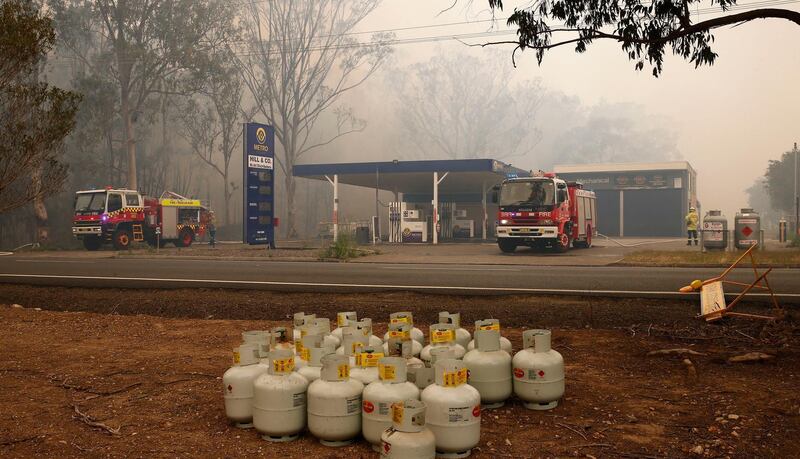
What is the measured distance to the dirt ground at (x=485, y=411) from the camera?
4.47 meters

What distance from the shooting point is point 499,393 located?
5129 mm

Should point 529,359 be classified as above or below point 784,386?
above

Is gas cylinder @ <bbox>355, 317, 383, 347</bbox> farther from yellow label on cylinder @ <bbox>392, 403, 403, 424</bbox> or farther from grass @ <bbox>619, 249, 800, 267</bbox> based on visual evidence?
grass @ <bbox>619, 249, 800, 267</bbox>

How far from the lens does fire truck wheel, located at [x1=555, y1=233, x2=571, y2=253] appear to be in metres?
24.1

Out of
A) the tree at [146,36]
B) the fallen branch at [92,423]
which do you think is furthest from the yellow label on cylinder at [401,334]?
the tree at [146,36]

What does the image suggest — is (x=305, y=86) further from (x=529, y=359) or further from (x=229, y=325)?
(x=529, y=359)

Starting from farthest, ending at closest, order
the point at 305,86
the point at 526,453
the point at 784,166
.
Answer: the point at 784,166
the point at 305,86
the point at 526,453

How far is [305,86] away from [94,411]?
2005 inches

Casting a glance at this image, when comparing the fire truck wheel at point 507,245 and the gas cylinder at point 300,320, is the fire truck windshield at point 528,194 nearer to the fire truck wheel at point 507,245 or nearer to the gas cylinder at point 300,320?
the fire truck wheel at point 507,245

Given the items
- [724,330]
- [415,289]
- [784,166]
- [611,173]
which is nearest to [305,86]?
[611,173]

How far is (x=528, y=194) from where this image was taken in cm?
2411

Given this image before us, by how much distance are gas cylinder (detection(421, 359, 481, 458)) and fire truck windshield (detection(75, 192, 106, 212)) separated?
30.1m

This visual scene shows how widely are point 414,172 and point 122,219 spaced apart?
15728mm

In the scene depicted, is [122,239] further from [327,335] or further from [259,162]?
[327,335]
